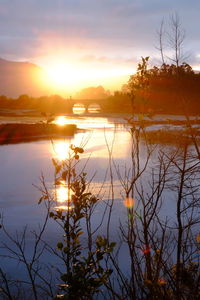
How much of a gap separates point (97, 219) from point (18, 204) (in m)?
2.44

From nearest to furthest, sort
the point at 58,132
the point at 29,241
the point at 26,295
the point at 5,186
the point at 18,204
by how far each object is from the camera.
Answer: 1. the point at 26,295
2. the point at 29,241
3. the point at 18,204
4. the point at 5,186
5. the point at 58,132

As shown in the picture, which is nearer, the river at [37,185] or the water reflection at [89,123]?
the river at [37,185]

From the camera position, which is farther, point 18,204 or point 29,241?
point 18,204

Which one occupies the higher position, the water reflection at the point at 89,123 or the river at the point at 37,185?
the water reflection at the point at 89,123

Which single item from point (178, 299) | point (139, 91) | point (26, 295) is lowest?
point (26, 295)

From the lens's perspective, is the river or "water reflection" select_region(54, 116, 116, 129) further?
"water reflection" select_region(54, 116, 116, 129)

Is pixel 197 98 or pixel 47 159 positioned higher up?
pixel 197 98

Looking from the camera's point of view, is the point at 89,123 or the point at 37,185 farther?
the point at 89,123

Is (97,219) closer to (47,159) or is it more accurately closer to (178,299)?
(178,299)

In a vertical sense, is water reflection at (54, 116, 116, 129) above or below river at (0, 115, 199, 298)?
above

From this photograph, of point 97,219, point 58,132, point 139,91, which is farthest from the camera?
point 58,132

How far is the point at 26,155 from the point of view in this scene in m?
19.9

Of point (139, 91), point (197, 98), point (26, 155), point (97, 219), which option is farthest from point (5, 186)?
point (197, 98)

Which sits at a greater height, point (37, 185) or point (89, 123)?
point (89, 123)
